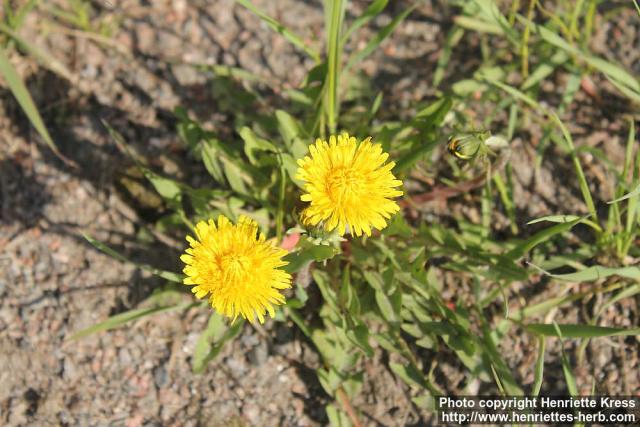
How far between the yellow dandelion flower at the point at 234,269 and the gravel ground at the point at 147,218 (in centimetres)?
79

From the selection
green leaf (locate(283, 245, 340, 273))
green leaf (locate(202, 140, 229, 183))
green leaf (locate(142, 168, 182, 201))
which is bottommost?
green leaf (locate(283, 245, 340, 273))

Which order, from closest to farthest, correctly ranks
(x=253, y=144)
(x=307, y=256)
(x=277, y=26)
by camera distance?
(x=307, y=256)
(x=277, y=26)
(x=253, y=144)

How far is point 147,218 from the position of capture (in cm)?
330

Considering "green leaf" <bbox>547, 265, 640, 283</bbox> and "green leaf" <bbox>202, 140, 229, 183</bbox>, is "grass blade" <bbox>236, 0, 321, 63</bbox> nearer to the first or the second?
"green leaf" <bbox>202, 140, 229, 183</bbox>

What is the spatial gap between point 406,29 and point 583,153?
48.3 inches

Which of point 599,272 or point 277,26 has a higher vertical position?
point 277,26

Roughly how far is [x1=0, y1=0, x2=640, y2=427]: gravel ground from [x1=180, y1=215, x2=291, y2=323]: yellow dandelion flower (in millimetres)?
790

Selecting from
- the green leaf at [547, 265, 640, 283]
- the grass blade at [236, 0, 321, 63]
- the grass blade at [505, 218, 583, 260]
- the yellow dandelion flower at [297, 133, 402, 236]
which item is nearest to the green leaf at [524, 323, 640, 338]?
the green leaf at [547, 265, 640, 283]

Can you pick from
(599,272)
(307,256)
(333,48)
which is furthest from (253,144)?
(599,272)

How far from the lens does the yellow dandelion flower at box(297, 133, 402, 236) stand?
2381 millimetres

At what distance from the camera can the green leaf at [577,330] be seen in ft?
8.38

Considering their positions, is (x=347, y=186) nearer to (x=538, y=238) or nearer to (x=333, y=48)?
(x=333, y=48)

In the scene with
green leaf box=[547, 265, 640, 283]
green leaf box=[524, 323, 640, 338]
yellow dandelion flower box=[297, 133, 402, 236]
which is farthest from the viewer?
green leaf box=[547, 265, 640, 283]

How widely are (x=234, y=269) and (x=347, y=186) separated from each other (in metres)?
0.53
